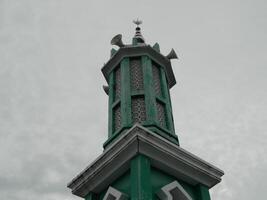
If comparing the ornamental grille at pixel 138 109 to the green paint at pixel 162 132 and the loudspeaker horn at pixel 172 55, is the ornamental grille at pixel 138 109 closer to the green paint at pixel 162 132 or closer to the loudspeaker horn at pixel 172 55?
the green paint at pixel 162 132

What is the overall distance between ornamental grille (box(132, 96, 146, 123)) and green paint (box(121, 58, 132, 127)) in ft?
0.47

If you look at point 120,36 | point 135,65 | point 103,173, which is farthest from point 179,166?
point 120,36

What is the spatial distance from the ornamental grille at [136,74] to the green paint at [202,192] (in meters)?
2.90

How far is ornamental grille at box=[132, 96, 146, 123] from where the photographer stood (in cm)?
959

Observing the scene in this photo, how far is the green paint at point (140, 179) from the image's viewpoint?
24.4 feet

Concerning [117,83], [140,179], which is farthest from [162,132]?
[117,83]

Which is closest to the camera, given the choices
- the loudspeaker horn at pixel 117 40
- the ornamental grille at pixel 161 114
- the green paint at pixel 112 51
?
the ornamental grille at pixel 161 114

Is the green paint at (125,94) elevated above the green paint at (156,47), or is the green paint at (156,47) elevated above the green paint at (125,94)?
the green paint at (156,47)

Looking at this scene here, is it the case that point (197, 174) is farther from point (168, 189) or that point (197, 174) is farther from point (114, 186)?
point (114, 186)

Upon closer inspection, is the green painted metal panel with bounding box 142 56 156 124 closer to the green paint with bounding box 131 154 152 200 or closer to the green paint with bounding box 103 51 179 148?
the green paint with bounding box 103 51 179 148

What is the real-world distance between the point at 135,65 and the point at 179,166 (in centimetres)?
359

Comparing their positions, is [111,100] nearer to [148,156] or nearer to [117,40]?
[117,40]

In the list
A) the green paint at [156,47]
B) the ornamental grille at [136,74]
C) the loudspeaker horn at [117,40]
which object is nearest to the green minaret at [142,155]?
the ornamental grille at [136,74]

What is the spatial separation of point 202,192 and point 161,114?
2.26 m
